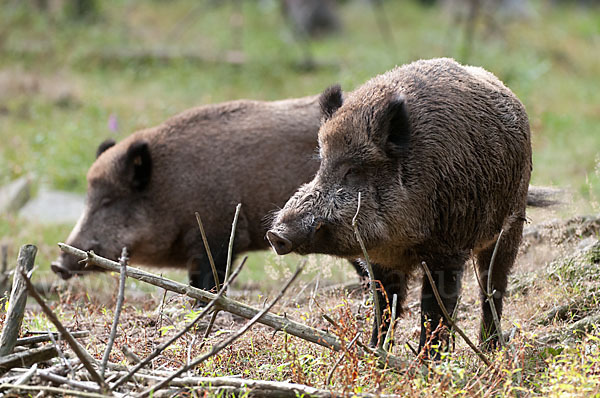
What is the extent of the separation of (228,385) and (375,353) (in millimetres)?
704

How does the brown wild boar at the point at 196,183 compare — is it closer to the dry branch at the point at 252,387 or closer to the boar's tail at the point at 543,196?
the boar's tail at the point at 543,196

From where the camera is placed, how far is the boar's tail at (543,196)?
530 centimetres

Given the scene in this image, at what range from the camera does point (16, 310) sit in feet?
11.8

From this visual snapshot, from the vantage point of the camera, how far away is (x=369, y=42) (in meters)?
16.8

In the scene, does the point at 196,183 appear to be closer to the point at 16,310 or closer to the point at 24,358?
the point at 16,310

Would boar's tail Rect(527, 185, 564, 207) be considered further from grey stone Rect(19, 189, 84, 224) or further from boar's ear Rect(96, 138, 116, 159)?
grey stone Rect(19, 189, 84, 224)

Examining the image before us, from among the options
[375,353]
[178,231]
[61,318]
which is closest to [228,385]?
[375,353]

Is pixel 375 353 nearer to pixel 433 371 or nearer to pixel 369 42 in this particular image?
pixel 433 371

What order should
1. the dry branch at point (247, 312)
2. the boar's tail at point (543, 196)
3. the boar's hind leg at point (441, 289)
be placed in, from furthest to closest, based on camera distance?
the boar's tail at point (543, 196) → the boar's hind leg at point (441, 289) → the dry branch at point (247, 312)

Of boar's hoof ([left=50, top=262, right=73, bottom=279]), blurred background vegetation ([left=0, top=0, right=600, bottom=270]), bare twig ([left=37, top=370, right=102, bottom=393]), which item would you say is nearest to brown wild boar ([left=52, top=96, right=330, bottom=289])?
boar's hoof ([left=50, top=262, right=73, bottom=279])

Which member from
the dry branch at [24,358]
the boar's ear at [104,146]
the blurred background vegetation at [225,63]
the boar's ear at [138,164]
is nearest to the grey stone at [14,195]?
the blurred background vegetation at [225,63]

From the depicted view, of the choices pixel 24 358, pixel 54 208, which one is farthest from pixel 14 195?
pixel 24 358

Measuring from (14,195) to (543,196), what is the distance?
585cm

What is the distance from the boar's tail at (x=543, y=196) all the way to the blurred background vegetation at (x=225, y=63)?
775 millimetres
